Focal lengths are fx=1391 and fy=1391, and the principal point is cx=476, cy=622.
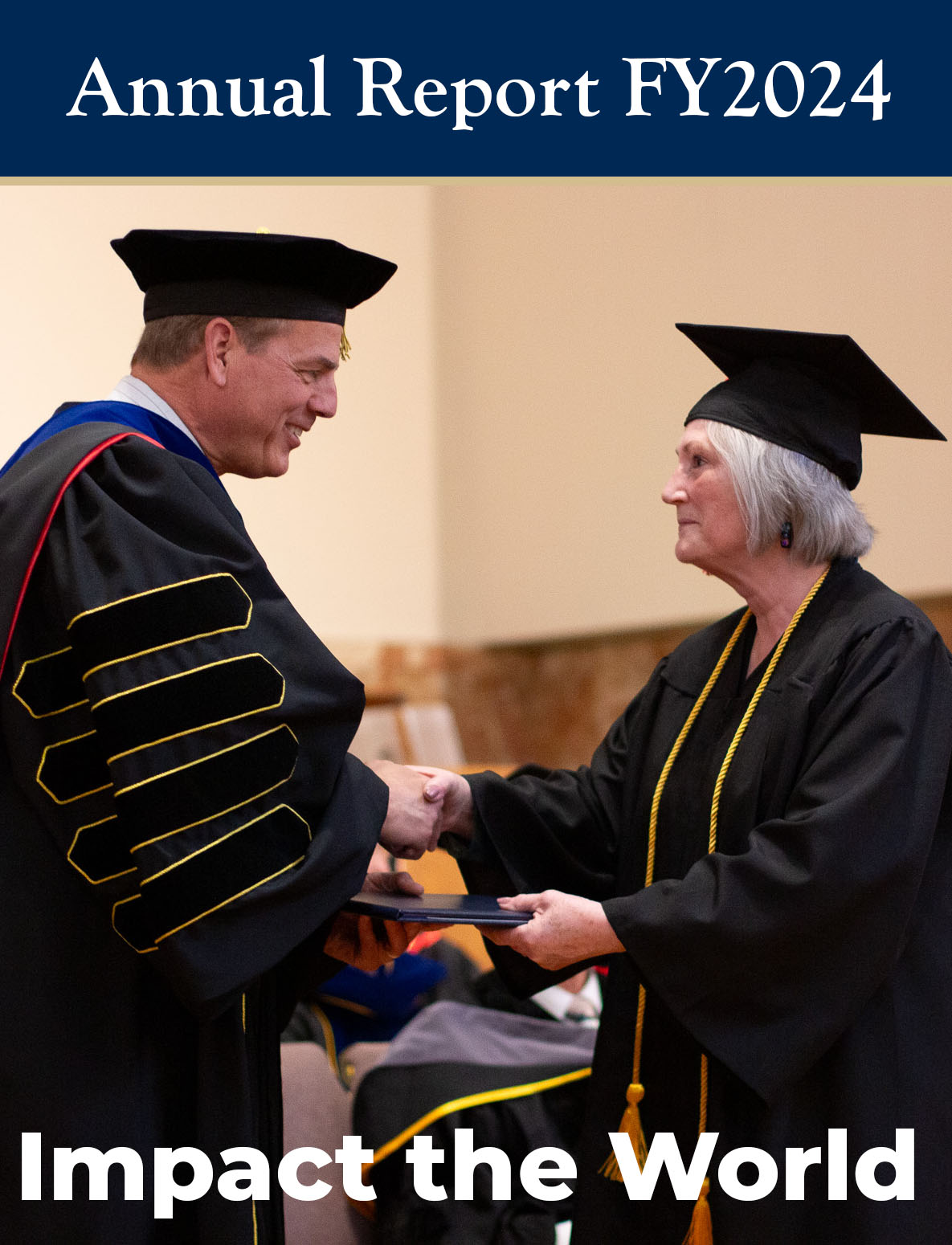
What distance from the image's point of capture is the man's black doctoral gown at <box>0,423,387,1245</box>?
82.4 inches

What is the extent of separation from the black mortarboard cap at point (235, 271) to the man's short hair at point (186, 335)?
0.04 ft

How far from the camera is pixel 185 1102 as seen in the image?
7.33 feet

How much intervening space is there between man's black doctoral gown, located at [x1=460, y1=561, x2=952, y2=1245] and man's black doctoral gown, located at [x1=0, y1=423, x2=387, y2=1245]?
0.65 metres

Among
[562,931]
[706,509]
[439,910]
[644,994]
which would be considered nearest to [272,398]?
[706,509]

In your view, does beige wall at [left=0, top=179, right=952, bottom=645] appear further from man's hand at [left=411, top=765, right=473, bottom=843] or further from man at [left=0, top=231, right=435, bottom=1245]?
man at [left=0, top=231, right=435, bottom=1245]

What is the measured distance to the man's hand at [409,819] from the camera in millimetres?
2672

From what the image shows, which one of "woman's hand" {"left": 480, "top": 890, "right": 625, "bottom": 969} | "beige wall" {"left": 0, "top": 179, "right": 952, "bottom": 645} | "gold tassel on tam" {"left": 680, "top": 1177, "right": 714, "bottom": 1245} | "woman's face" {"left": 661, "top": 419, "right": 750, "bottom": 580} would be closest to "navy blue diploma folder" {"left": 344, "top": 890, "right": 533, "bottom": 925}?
"woman's hand" {"left": 480, "top": 890, "right": 625, "bottom": 969}

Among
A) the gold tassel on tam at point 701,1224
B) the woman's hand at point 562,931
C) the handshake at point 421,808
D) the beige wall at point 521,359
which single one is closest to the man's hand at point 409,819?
the handshake at point 421,808

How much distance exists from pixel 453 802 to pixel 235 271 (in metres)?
1.10

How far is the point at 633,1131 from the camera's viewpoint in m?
2.54

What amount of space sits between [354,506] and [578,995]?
390cm

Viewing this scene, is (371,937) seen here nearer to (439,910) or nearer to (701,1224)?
(439,910)
